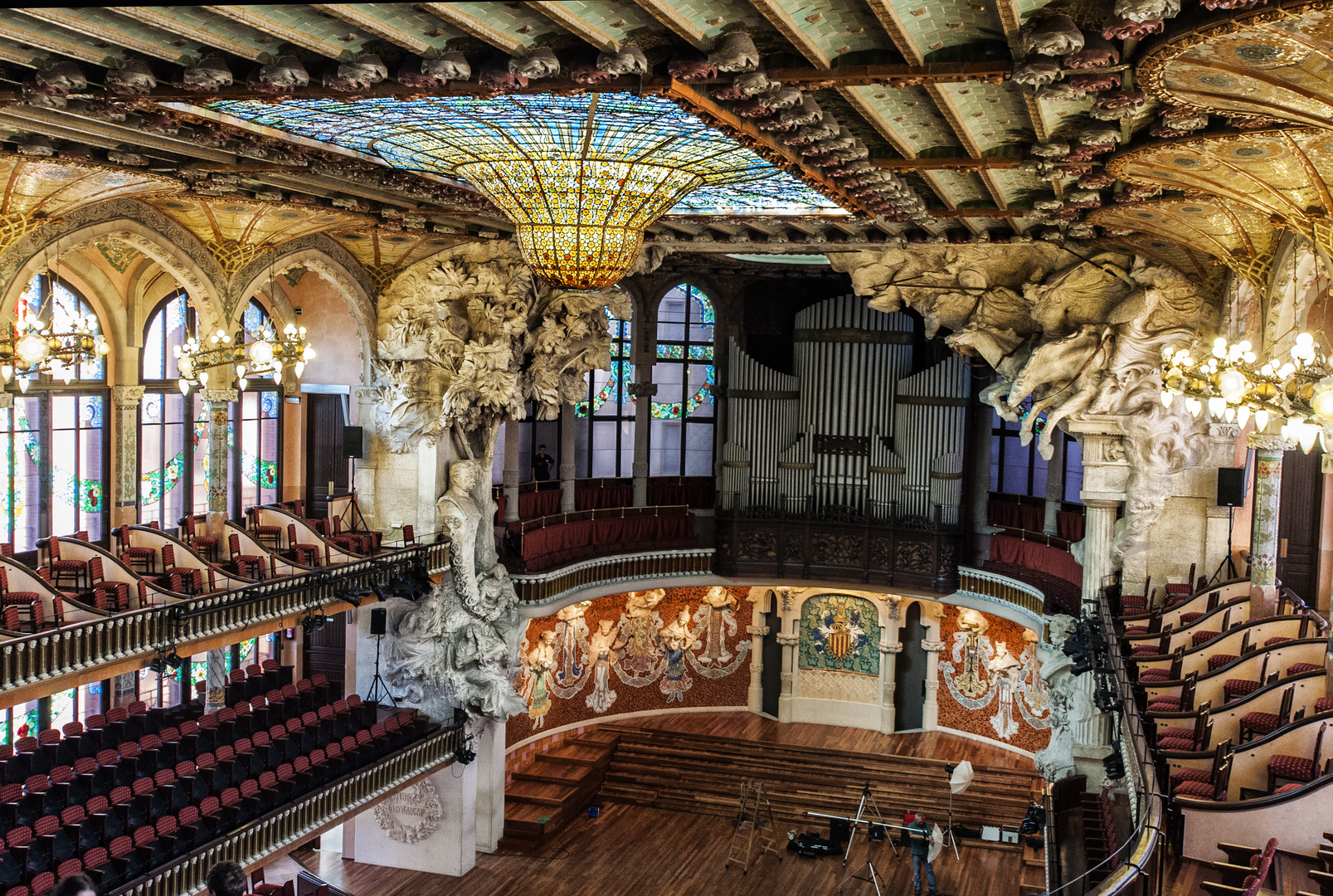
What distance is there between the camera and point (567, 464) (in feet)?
80.3

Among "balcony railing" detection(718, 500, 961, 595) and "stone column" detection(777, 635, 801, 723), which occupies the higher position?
"balcony railing" detection(718, 500, 961, 595)

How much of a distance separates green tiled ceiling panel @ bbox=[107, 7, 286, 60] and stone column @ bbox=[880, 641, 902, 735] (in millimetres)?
19601

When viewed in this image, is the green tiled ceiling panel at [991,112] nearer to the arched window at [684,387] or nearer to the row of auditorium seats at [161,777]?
the row of auditorium seats at [161,777]

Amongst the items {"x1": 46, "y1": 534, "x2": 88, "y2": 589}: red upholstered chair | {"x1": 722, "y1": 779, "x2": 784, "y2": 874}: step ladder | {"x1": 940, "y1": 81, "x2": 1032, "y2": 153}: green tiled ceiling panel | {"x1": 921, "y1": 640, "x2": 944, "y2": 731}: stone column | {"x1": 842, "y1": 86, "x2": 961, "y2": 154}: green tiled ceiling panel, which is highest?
{"x1": 842, "y1": 86, "x2": 961, "y2": 154}: green tiled ceiling panel

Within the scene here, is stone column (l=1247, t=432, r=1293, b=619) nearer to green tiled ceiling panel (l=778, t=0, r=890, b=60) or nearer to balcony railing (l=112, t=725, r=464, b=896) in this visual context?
green tiled ceiling panel (l=778, t=0, r=890, b=60)

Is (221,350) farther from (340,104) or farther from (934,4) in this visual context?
(934,4)

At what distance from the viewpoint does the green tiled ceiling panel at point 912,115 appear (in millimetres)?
9852

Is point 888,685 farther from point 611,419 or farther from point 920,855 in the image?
point 611,419

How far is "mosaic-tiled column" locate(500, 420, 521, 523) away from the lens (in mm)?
23219

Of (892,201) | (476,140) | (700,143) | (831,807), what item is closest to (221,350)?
(476,140)

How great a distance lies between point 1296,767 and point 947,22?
6514 millimetres

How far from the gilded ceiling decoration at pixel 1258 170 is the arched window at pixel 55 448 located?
1509cm

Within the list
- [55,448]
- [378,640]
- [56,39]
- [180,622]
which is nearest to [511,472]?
[378,640]

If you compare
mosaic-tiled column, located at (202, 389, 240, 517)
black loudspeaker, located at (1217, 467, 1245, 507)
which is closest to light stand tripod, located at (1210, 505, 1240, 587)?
black loudspeaker, located at (1217, 467, 1245, 507)
